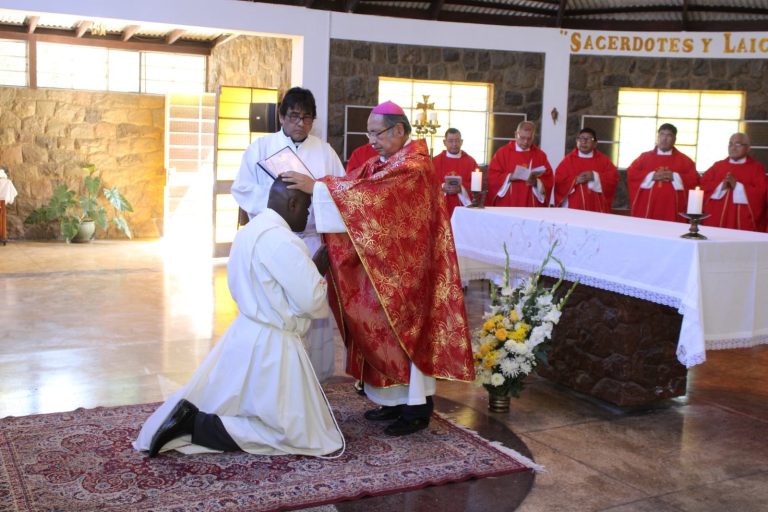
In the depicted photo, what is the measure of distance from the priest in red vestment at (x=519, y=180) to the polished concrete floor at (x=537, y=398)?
4.14 ft

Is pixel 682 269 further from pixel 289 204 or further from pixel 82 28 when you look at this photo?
pixel 82 28

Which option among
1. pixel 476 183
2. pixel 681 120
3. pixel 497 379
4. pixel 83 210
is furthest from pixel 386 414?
pixel 83 210

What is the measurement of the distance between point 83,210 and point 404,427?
858 cm

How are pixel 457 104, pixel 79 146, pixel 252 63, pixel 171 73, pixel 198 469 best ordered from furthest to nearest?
pixel 171 73
pixel 79 146
pixel 252 63
pixel 457 104
pixel 198 469

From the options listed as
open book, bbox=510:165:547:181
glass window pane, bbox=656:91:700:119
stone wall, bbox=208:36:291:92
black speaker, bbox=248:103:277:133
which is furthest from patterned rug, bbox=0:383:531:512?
glass window pane, bbox=656:91:700:119

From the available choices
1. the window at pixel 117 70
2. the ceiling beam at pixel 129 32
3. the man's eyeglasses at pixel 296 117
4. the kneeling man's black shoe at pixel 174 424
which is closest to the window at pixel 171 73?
the window at pixel 117 70

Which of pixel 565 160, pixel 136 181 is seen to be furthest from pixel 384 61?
pixel 136 181

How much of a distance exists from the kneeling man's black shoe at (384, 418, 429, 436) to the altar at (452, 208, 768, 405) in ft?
4.11

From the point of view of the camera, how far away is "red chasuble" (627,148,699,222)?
8.43m

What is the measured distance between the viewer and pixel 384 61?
9.63 metres

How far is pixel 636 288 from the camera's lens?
436 cm

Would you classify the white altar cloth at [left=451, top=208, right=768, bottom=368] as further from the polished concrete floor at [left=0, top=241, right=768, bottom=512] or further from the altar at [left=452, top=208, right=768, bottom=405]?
the polished concrete floor at [left=0, top=241, right=768, bottom=512]

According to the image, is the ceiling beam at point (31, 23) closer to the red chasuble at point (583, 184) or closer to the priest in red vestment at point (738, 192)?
→ the red chasuble at point (583, 184)

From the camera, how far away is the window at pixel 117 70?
1154cm
